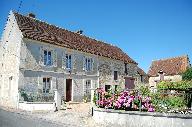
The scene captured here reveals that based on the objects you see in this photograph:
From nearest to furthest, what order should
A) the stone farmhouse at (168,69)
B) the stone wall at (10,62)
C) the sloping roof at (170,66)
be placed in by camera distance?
the stone wall at (10,62)
the stone farmhouse at (168,69)
the sloping roof at (170,66)

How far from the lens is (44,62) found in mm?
21641

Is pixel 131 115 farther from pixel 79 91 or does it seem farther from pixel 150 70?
pixel 150 70

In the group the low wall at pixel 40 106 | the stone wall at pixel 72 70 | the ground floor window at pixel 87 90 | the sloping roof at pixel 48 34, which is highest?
the sloping roof at pixel 48 34

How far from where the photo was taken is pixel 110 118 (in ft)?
38.5

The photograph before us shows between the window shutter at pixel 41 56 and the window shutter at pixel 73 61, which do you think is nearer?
the window shutter at pixel 41 56

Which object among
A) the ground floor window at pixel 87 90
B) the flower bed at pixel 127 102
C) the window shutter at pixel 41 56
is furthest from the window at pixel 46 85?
the flower bed at pixel 127 102

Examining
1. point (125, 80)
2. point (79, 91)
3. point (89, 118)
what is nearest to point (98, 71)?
point (79, 91)

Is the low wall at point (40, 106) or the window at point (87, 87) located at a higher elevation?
the window at point (87, 87)

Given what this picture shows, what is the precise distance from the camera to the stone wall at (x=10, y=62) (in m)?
20.7

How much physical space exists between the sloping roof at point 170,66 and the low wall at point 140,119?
30.4 m

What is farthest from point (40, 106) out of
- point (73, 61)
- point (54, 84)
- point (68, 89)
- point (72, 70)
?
point (73, 61)

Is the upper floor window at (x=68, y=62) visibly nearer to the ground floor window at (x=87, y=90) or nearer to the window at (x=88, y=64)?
the window at (x=88, y=64)

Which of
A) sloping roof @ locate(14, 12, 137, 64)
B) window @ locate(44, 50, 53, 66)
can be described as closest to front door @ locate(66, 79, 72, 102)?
window @ locate(44, 50, 53, 66)

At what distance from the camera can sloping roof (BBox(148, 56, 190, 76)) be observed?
40128mm
